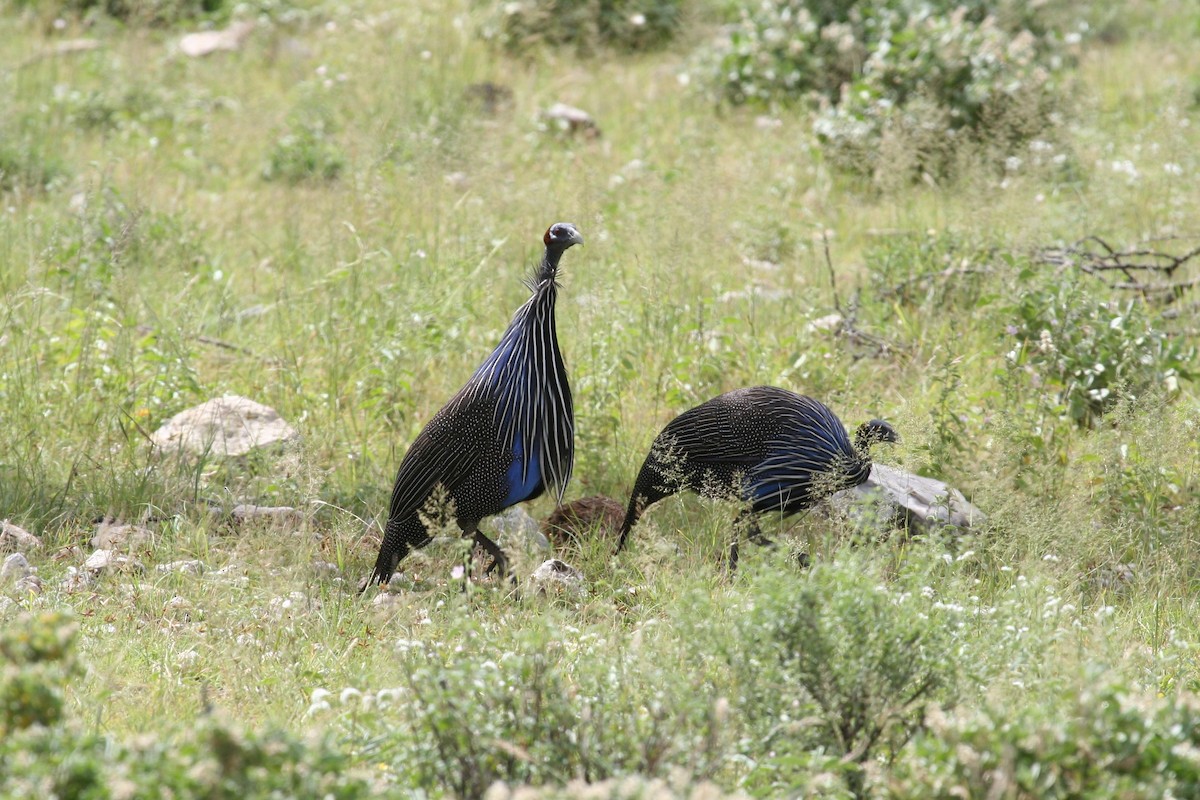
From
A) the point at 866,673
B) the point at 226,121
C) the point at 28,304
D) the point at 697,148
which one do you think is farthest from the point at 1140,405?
the point at 226,121

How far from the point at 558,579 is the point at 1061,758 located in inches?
78.6

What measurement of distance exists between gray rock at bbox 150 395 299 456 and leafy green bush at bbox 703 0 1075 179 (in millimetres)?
3172

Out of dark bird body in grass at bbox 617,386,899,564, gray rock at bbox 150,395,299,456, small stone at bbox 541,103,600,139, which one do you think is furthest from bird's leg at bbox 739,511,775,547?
small stone at bbox 541,103,600,139

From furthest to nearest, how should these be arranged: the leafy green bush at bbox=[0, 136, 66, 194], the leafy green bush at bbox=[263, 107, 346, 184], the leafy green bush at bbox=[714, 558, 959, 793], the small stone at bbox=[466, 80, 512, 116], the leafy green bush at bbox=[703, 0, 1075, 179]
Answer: the small stone at bbox=[466, 80, 512, 116] < the leafy green bush at bbox=[263, 107, 346, 184] < the leafy green bush at bbox=[0, 136, 66, 194] < the leafy green bush at bbox=[703, 0, 1075, 179] < the leafy green bush at bbox=[714, 558, 959, 793]

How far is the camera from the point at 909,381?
5.79 meters

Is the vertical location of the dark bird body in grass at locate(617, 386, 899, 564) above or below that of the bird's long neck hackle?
below

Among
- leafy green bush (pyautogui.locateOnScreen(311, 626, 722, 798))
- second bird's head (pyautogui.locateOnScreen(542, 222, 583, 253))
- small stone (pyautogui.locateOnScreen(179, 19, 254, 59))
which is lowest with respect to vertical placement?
small stone (pyautogui.locateOnScreen(179, 19, 254, 59))

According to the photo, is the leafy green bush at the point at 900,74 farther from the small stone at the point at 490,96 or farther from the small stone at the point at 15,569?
the small stone at the point at 15,569

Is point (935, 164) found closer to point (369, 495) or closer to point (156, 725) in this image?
point (369, 495)

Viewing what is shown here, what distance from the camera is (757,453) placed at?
4.71 m

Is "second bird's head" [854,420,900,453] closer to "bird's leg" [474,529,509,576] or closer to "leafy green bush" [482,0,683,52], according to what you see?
"bird's leg" [474,529,509,576]

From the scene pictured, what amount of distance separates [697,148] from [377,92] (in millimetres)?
2116

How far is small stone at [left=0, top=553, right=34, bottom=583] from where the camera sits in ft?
13.2

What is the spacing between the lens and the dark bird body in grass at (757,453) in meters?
4.68
